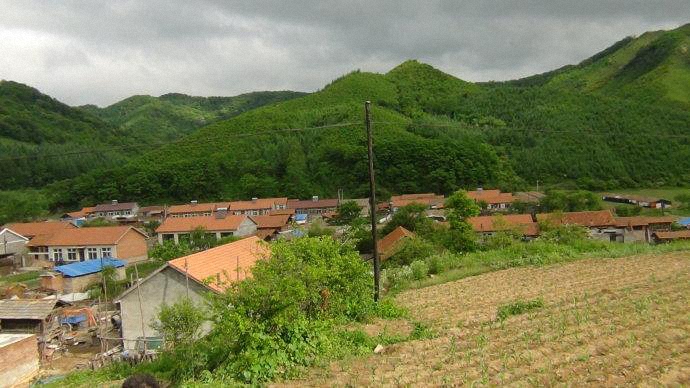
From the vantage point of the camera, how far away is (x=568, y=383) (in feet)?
19.5

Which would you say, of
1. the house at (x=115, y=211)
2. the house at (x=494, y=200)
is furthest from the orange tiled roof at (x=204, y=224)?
the house at (x=494, y=200)

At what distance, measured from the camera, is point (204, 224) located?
153 ft

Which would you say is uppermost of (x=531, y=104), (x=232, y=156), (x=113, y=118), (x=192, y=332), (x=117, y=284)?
(x=113, y=118)

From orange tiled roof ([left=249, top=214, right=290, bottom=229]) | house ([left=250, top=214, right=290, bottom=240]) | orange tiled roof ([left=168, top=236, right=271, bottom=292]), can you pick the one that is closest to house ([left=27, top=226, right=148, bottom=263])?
house ([left=250, top=214, right=290, bottom=240])

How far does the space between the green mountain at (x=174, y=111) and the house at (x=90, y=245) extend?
319 ft

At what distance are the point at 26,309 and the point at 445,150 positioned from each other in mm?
60513

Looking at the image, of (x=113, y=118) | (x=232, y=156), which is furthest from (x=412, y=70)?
(x=113, y=118)

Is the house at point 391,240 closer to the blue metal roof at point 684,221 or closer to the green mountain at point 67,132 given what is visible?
the blue metal roof at point 684,221

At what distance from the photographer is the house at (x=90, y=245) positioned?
122 ft

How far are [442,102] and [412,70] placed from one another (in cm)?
2481

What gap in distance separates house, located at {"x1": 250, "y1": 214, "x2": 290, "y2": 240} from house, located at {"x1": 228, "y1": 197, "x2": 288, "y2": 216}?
10877 millimetres

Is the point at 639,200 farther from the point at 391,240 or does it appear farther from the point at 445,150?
the point at 391,240

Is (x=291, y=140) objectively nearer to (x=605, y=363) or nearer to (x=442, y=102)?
(x=442, y=102)

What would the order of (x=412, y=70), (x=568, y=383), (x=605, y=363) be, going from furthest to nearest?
(x=412, y=70) → (x=605, y=363) → (x=568, y=383)
